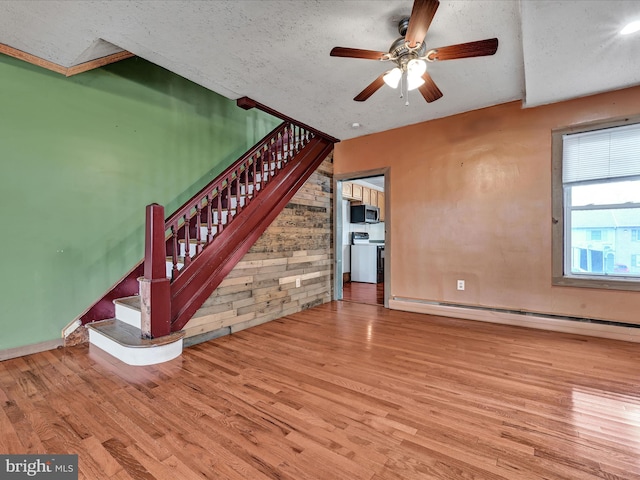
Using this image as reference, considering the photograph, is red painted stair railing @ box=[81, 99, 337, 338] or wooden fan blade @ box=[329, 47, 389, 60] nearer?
wooden fan blade @ box=[329, 47, 389, 60]

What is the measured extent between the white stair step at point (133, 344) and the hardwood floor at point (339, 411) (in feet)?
0.29

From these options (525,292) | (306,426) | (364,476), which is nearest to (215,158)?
(306,426)

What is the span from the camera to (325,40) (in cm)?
230

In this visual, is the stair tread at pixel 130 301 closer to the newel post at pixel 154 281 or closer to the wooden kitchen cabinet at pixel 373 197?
the newel post at pixel 154 281

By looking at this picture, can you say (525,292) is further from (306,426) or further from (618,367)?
(306,426)

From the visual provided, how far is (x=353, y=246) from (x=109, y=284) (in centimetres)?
461

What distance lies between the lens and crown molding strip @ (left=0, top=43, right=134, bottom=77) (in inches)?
98.0

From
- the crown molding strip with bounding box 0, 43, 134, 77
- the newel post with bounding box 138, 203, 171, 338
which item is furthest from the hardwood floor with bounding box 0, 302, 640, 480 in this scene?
the crown molding strip with bounding box 0, 43, 134, 77

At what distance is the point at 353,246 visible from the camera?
6.62m

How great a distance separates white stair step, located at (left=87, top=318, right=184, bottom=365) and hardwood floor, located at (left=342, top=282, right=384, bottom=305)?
113 inches

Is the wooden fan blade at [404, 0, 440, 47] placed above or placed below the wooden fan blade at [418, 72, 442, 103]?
above

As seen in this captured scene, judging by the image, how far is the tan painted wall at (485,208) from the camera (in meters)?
3.16

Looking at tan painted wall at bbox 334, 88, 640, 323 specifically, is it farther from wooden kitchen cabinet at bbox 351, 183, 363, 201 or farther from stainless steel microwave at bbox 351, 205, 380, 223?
stainless steel microwave at bbox 351, 205, 380, 223

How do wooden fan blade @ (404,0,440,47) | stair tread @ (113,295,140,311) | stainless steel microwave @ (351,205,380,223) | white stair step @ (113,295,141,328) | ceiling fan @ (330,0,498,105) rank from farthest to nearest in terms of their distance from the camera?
stainless steel microwave @ (351,205,380,223) < stair tread @ (113,295,140,311) < white stair step @ (113,295,141,328) < ceiling fan @ (330,0,498,105) < wooden fan blade @ (404,0,440,47)
